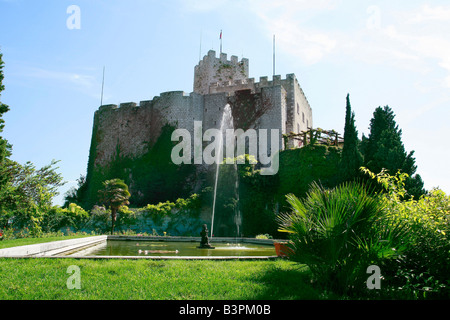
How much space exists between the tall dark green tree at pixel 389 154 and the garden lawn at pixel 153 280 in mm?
12793

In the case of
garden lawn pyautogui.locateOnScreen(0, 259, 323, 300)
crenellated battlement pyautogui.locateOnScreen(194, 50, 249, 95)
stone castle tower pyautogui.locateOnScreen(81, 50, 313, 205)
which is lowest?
garden lawn pyautogui.locateOnScreen(0, 259, 323, 300)

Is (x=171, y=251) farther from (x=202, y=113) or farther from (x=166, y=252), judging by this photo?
(x=202, y=113)

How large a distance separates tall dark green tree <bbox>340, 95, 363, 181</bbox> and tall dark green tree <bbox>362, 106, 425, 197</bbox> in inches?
23.8

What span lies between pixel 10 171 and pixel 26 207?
151cm

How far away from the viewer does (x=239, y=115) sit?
2908 centimetres

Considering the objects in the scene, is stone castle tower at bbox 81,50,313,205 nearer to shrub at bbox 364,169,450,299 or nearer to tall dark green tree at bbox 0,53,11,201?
tall dark green tree at bbox 0,53,11,201

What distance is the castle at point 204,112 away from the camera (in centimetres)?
2825

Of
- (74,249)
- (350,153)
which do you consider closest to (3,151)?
(74,249)

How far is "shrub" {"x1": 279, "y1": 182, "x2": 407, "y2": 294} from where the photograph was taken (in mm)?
4926

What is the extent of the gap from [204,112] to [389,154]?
1664 centimetres

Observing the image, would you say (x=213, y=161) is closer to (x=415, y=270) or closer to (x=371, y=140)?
(x=371, y=140)

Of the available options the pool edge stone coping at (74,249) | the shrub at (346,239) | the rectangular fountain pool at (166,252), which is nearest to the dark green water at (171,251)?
the rectangular fountain pool at (166,252)

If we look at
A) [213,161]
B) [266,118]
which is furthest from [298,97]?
[213,161]

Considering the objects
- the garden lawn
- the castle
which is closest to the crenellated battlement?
the castle
